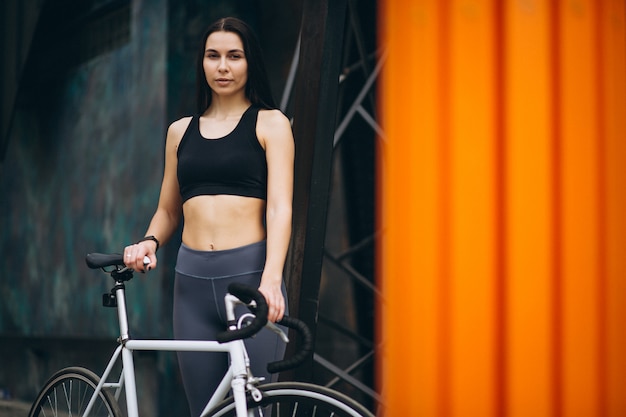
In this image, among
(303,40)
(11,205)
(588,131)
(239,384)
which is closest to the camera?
(239,384)

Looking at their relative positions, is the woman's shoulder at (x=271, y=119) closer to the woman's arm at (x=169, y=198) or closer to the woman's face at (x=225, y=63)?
the woman's face at (x=225, y=63)

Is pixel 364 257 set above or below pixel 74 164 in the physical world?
below

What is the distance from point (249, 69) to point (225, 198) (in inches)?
17.7

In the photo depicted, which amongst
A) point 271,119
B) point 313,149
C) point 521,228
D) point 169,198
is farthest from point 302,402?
point 313,149

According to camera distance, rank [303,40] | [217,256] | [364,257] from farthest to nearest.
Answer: [364,257]
[303,40]
[217,256]

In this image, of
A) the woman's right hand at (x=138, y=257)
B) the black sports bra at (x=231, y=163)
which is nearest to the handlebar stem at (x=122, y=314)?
the woman's right hand at (x=138, y=257)

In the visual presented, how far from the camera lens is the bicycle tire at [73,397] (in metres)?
3.53

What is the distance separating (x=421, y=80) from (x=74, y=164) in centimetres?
514

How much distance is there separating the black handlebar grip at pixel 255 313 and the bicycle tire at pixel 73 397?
3.15ft

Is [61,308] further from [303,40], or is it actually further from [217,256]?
[217,256]

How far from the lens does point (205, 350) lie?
9.55 ft

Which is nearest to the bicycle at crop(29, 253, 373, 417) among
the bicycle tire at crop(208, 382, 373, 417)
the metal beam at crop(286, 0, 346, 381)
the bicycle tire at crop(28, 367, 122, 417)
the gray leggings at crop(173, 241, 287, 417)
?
the bicycle tire at crop(208, 382, 373, 417)

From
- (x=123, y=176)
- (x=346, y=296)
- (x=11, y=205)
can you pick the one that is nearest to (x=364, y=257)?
(x=346, y=296)

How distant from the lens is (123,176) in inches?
303
